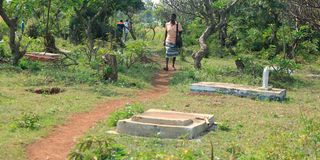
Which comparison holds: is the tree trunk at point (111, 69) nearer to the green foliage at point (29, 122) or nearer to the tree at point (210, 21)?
the tree at point (210, 21)

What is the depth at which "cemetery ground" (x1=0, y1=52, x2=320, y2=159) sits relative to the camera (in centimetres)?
618

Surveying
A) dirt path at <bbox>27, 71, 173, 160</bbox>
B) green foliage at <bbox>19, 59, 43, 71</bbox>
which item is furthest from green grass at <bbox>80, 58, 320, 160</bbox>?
green foliage at <bbox>19, 59, 43, 71</bbox>

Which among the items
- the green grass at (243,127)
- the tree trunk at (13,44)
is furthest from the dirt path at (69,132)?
the tree trunk at (13,44)

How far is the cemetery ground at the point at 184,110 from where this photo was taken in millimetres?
6184

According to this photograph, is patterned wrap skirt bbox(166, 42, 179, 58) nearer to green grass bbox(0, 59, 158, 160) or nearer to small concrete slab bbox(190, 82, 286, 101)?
green grass bbox(0, 59, 158, 160)

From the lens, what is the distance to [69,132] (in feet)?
24.7

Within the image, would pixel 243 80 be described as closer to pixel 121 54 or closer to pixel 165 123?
pixel 121 54

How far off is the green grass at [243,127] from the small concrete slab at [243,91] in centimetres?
23

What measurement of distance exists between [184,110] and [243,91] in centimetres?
233

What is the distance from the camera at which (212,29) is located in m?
16.2

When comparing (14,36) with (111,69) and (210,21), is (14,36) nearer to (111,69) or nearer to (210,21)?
(111,69)

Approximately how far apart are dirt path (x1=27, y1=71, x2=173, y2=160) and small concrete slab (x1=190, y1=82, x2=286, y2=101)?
971 millimetres

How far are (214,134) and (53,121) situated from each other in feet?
8.40

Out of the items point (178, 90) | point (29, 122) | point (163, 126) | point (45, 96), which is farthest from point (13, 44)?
point (163, 126)
